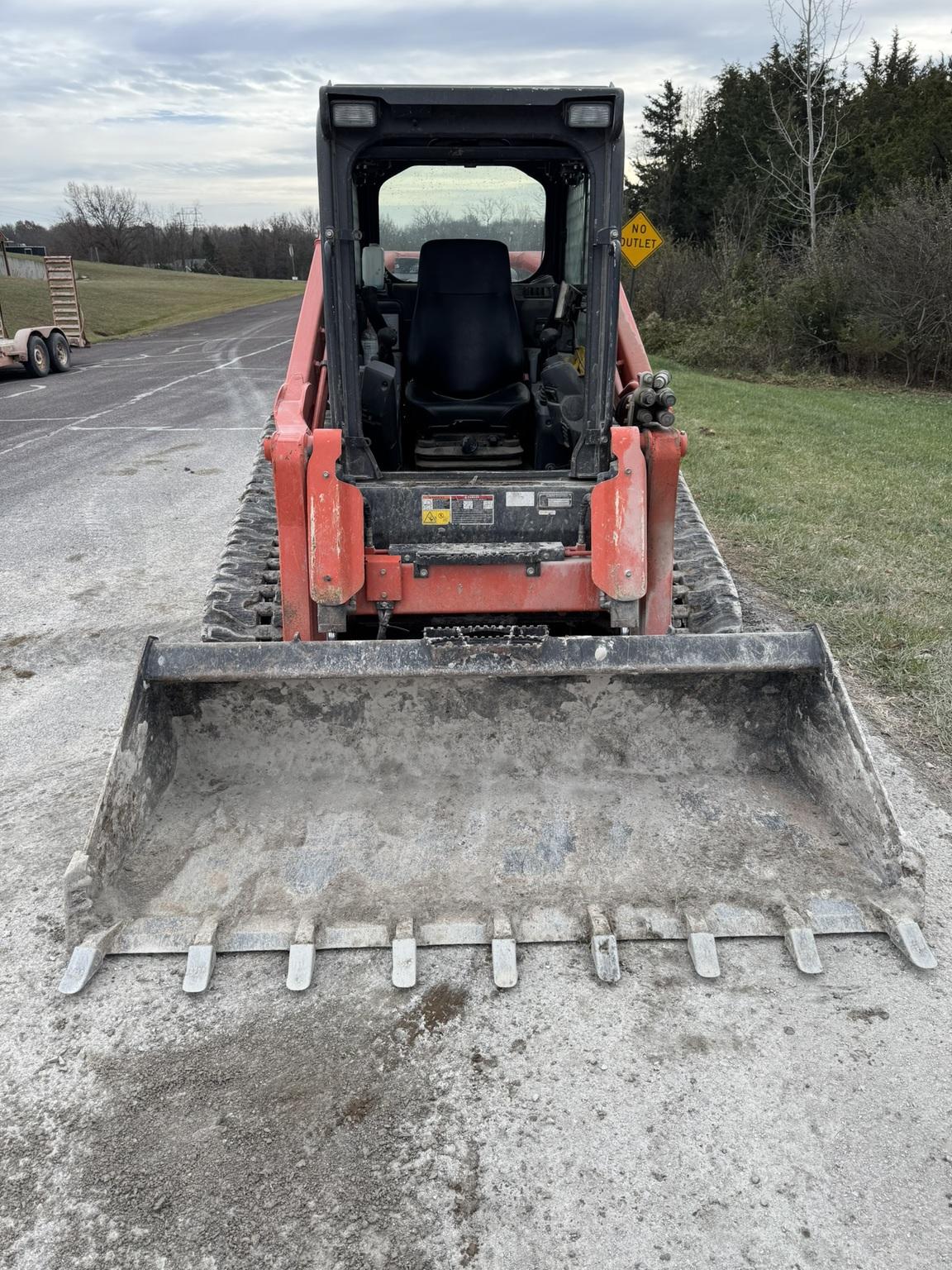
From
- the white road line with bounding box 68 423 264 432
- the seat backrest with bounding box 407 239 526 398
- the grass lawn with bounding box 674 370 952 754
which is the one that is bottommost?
the grass lawn with bounding box 674 370 952 754

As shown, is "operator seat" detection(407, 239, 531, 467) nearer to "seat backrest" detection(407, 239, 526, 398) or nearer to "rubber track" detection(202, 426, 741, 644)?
"seat backrest" detection(407, 239, 526, 398)

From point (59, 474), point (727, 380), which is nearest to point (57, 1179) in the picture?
point (59, 474)

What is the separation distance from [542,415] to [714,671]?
72.4 inches

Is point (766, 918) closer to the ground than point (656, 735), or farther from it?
closer to the ground

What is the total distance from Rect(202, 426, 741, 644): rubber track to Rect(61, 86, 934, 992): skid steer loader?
23 millimetres

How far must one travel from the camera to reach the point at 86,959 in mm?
2846

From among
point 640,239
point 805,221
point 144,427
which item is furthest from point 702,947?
point 805,221

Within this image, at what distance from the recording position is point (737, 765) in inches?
140

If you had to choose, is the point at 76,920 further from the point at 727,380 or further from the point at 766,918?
the point at 727,380

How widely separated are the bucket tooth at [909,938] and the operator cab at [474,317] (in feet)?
6.86

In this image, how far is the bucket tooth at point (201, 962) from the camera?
110 inches

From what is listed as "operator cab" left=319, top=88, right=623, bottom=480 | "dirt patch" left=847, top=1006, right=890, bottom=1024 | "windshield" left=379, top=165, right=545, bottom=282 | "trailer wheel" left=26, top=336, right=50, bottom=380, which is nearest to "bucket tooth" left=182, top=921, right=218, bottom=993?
"dirt patch" left=847, top=1006, right=890, bottom=1024

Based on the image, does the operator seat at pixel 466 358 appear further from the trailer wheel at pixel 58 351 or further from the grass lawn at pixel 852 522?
the trailer wheel at pixel 58 351

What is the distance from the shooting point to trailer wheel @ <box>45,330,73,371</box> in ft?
65.0
